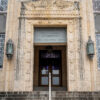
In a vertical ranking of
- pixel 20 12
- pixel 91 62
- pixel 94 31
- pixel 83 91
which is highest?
pixel 20 12

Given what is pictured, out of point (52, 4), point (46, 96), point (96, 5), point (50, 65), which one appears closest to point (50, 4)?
point (52, 4)

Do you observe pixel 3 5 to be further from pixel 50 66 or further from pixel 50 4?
pixel 50 66

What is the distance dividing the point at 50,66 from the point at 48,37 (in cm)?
293

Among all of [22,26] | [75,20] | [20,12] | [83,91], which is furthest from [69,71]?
[20,12]

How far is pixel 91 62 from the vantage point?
968cm

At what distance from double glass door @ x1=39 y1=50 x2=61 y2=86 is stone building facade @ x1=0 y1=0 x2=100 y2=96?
253 cm

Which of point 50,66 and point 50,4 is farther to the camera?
point 50,66

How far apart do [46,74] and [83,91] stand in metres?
3.86

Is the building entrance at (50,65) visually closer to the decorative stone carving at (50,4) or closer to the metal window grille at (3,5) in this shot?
the decorative stone carving at (50,4)

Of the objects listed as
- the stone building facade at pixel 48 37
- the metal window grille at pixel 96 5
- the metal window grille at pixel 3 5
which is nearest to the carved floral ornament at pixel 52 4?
the stone building facade at pixel 48 37

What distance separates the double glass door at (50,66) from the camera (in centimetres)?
1245

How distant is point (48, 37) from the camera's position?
1041 centimetres

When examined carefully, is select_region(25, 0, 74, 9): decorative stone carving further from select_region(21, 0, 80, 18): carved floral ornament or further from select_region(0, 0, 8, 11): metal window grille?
select_region(0, 0, 8, 11): metal window grille

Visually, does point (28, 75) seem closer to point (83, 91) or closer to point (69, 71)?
point (69, 71)
